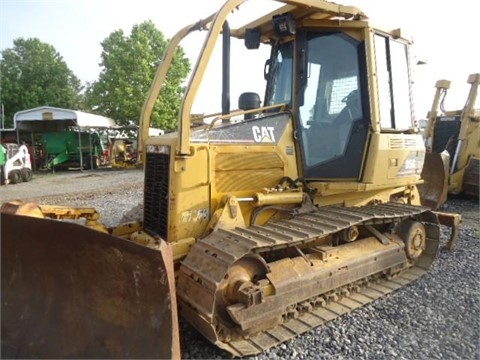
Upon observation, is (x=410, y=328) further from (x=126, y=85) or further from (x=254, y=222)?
(x=126, y=85)

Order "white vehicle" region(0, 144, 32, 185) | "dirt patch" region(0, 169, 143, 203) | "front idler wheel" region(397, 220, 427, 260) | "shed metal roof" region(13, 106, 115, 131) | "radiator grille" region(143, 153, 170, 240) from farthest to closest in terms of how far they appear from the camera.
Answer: "shed metal roof" region(13, 106, 115, 131), "white vehicle" region(0, 144, 32, 185), "dirt patch" region(0, 169, 143, 203), "front idler wheel" region(397, 220, 427, 260), "radiator grille" region(143, 153, 170, 240)

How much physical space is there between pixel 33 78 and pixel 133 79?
1524 cm

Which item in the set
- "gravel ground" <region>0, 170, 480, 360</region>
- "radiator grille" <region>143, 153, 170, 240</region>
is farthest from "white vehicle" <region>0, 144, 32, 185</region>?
"gravel ground" <region>0, 170, 480, 360</region>

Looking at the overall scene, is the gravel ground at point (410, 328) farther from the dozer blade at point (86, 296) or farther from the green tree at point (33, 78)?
the green tree at point (33, 78)

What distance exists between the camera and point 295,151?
4188 millimetres

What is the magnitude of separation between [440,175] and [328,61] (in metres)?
5.29

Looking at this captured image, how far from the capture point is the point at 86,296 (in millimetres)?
2568

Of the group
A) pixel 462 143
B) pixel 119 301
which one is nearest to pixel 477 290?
pixel 119 301

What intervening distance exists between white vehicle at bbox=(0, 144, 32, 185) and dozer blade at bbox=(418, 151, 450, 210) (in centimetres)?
1390

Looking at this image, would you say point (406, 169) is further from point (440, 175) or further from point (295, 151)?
point (440, 175)

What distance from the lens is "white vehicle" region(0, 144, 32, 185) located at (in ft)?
46.8

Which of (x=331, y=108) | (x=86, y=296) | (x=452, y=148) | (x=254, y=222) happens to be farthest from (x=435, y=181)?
(x=86, y=296)

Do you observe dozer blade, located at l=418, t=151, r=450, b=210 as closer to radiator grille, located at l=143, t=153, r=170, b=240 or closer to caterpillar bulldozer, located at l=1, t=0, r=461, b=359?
caterpillar bulldozer, located at l=1, t=0, r=461, b=359

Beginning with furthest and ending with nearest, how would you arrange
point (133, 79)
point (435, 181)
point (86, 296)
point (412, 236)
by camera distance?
1. point (133, 79)
2. point (435, 181)
3. point (412, 236)
4. point (86, 296)
